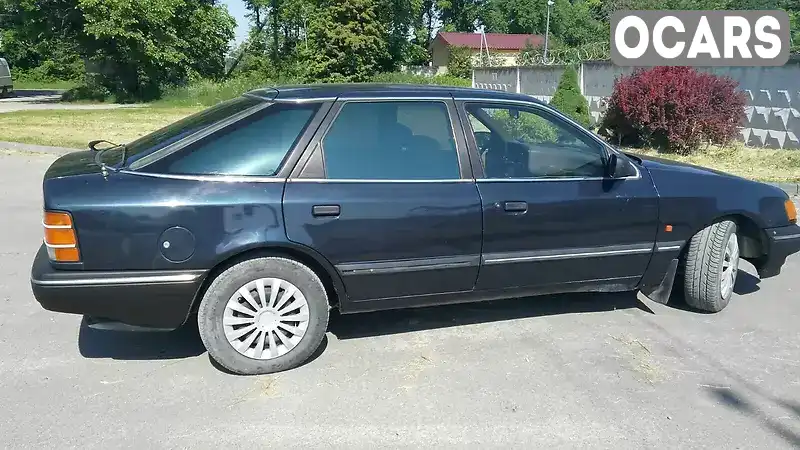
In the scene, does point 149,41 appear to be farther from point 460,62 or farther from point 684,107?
point 684,107

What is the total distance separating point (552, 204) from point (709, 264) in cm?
140

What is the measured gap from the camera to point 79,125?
19047mm

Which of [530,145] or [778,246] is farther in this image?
[778,246]

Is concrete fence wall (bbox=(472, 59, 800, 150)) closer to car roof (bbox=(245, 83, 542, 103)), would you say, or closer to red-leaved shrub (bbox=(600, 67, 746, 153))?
red-leaved shrub (bbox=(600, 67, 746, 153))

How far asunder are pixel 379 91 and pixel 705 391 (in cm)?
263

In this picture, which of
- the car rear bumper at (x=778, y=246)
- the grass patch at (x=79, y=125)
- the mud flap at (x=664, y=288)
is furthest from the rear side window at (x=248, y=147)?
the grass patch at (x=79, y=125)

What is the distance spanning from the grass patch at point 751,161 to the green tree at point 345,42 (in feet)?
94.0

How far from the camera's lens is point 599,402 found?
345cm

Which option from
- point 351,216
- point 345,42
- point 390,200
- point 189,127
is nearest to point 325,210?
point 351,216

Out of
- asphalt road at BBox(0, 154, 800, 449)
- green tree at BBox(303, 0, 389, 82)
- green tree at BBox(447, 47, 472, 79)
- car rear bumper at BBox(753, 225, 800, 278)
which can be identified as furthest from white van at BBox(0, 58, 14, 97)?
car rear bumper at BBox(753, 225, 800, 278)

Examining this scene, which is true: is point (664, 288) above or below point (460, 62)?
below

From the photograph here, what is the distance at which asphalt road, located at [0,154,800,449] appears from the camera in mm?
3121

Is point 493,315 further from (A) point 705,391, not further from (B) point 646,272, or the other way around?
(A) point 705,391

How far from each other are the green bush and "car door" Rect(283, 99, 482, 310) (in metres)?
11.7
